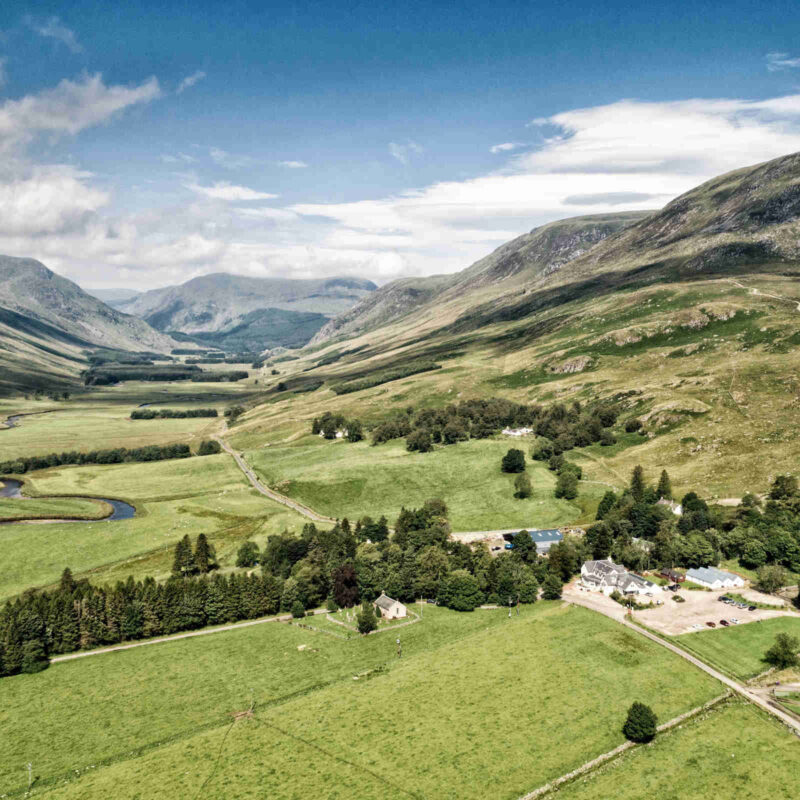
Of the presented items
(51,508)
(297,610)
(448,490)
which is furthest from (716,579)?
(51,508)

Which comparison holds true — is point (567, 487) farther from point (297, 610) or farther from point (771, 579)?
point (297, 610)

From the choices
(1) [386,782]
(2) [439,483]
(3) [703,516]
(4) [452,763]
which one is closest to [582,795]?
(4) [452,763]

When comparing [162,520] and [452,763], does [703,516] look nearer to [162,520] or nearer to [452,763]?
[452,763]

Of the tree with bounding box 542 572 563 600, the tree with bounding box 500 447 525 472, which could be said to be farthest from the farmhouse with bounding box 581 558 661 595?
the tree with bounding box 500 447 525 472

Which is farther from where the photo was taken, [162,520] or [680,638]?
[162,520]

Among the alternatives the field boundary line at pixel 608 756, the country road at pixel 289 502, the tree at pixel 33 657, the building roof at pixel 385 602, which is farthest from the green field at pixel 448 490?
the tree at pixel 33 657

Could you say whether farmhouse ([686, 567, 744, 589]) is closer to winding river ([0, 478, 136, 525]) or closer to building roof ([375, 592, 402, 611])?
building roof ([375, 592, 402, 611])
